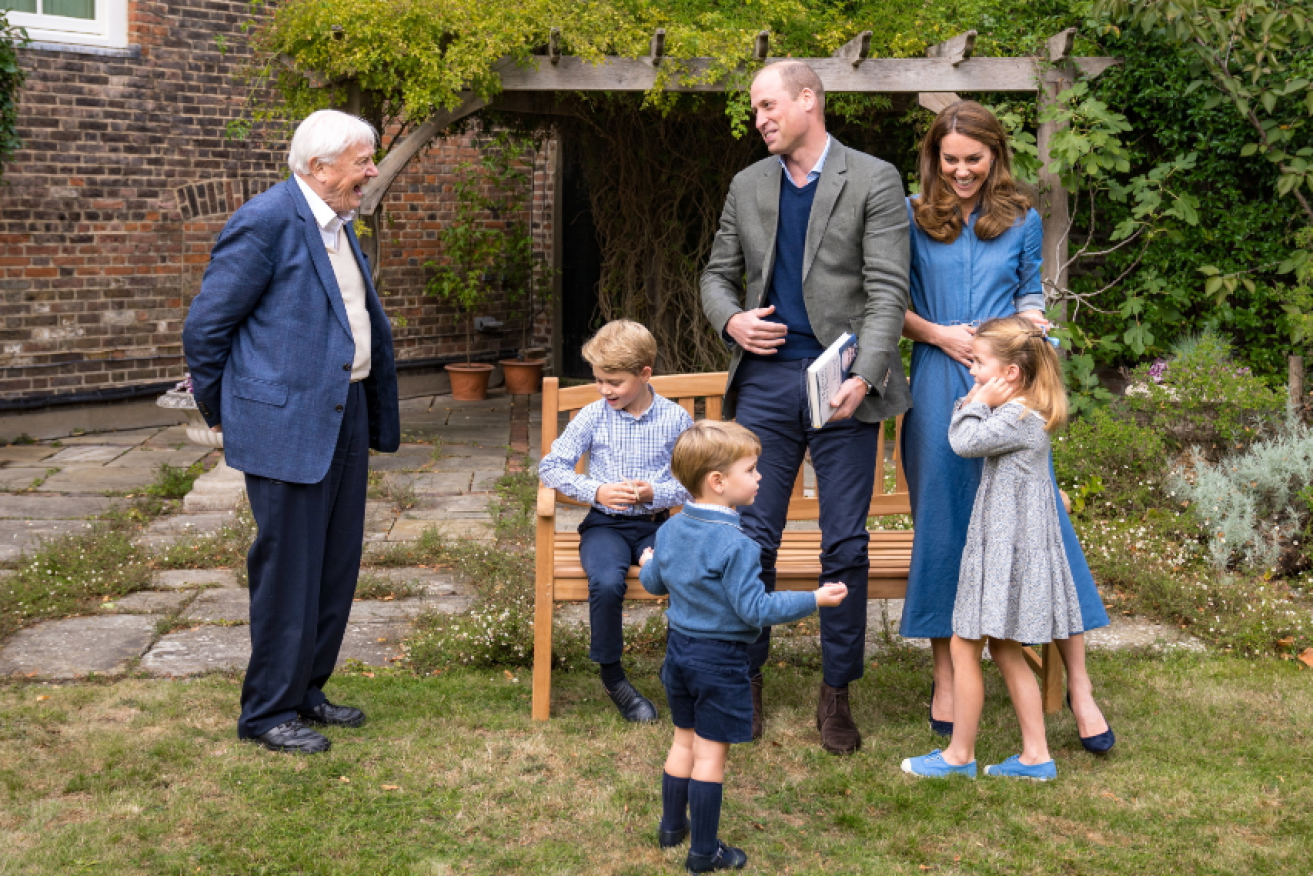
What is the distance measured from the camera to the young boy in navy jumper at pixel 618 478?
390 cm

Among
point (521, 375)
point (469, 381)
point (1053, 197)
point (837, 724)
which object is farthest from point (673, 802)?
point (521, 375)

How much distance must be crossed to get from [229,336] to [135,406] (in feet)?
23.2

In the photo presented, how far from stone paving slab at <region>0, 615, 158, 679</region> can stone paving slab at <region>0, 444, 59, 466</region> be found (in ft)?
12.8

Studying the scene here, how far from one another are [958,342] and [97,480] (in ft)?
19.5

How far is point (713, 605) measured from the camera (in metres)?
2.96

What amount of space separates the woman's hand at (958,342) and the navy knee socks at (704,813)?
145 centimetres

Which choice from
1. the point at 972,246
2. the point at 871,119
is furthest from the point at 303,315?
the point at 871,119

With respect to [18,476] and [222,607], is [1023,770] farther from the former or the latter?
[18,476]

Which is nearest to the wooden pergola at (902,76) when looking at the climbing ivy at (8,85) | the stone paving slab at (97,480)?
the stone paving slab at (97,480)

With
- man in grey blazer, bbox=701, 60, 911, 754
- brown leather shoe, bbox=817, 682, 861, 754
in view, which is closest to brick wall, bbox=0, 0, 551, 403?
man in grey blazer, bbox=701, 60, 911, 754

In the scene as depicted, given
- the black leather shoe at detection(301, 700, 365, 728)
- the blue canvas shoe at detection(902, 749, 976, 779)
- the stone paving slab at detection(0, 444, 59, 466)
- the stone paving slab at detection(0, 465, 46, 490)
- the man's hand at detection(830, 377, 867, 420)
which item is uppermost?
the man's hand at detection(830, 377, 867, 420)

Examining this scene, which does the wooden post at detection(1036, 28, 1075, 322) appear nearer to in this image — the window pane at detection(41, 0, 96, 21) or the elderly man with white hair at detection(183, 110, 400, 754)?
the elderly man with white hair at detection(183, 110, 400, 754)

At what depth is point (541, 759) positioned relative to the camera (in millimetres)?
3666

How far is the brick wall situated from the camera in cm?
939
